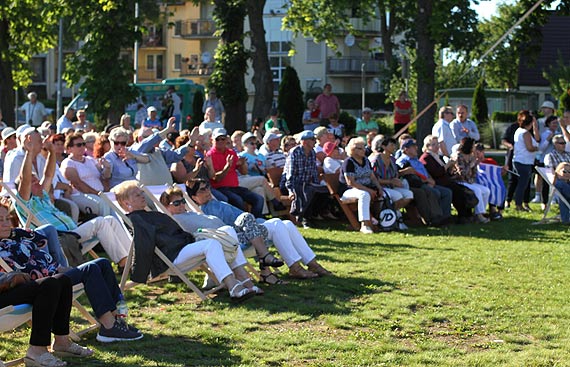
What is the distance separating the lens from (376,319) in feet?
27.6

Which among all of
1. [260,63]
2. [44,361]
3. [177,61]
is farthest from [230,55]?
[177,61]

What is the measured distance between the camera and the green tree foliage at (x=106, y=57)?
83.7ft

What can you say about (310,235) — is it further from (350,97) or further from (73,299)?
(350,97)

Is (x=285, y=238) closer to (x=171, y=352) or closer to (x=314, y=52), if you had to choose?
(x=171, y=352)

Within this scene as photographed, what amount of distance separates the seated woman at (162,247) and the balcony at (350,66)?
223ft

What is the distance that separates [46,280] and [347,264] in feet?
16.4

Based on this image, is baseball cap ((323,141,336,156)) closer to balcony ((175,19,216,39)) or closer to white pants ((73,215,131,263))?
white pants ((73,215,131,263))

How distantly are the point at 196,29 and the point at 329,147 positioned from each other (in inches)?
2379

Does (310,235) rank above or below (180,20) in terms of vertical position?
below

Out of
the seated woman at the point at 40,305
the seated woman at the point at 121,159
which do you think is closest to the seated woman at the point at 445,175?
the seated woman at the point at 121,159

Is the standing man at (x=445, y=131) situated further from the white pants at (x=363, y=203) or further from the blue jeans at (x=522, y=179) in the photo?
the white pants at (x=363, y=203)

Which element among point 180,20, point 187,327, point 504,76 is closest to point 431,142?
point 187,327

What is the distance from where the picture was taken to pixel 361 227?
14.6 meters

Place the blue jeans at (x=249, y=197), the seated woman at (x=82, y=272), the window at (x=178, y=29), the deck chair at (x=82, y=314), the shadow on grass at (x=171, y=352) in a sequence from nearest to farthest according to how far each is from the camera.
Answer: the shadow on grass at (x=171, y=352)
the deck chair at (x=82, y=314)
the seated woman at (x=82, y=272)
the blue jeans at (x=249, y=197)
the window at (x=178, y=29)
